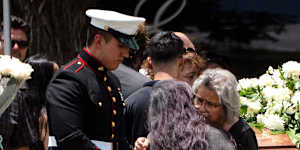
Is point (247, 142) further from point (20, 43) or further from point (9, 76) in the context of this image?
point (20, 43)

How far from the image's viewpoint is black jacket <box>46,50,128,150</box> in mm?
1851

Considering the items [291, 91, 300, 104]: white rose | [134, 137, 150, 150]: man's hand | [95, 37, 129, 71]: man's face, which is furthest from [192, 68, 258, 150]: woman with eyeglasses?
[291, 91, 300, 104]: white rose

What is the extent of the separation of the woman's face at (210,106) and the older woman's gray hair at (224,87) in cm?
2

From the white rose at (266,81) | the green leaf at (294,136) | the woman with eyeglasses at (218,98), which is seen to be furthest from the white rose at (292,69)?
the woman with eyeglasses at (218,98)

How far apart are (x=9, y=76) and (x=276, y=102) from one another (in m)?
1.56

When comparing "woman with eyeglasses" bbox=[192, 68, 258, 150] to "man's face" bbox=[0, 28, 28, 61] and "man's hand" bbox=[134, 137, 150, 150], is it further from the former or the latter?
"man's face" bbox=[0, 28, 28, 61]

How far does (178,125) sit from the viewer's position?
1.76 metres

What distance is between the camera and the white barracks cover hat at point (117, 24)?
2.03 m

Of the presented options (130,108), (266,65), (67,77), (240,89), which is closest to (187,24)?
(266,65)

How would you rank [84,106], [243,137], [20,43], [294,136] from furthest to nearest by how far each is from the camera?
[20,43] < [294,136] < [243,137] < [84,106]

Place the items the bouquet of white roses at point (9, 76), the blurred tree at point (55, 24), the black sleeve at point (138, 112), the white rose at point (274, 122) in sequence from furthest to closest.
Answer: the blurred tree at point (55, 24)
the white rose at point (274, 122)
the black sleeve at point (138, 112)
the bouquet of white roses at point (9, 76)

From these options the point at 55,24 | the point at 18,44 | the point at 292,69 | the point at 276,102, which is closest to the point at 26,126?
the point at 18,44

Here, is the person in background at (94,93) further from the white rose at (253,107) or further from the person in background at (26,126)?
the white rose at (253,107)

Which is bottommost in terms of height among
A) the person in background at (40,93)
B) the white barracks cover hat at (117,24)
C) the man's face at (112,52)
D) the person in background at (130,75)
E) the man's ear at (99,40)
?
the person in background at (40,93)
